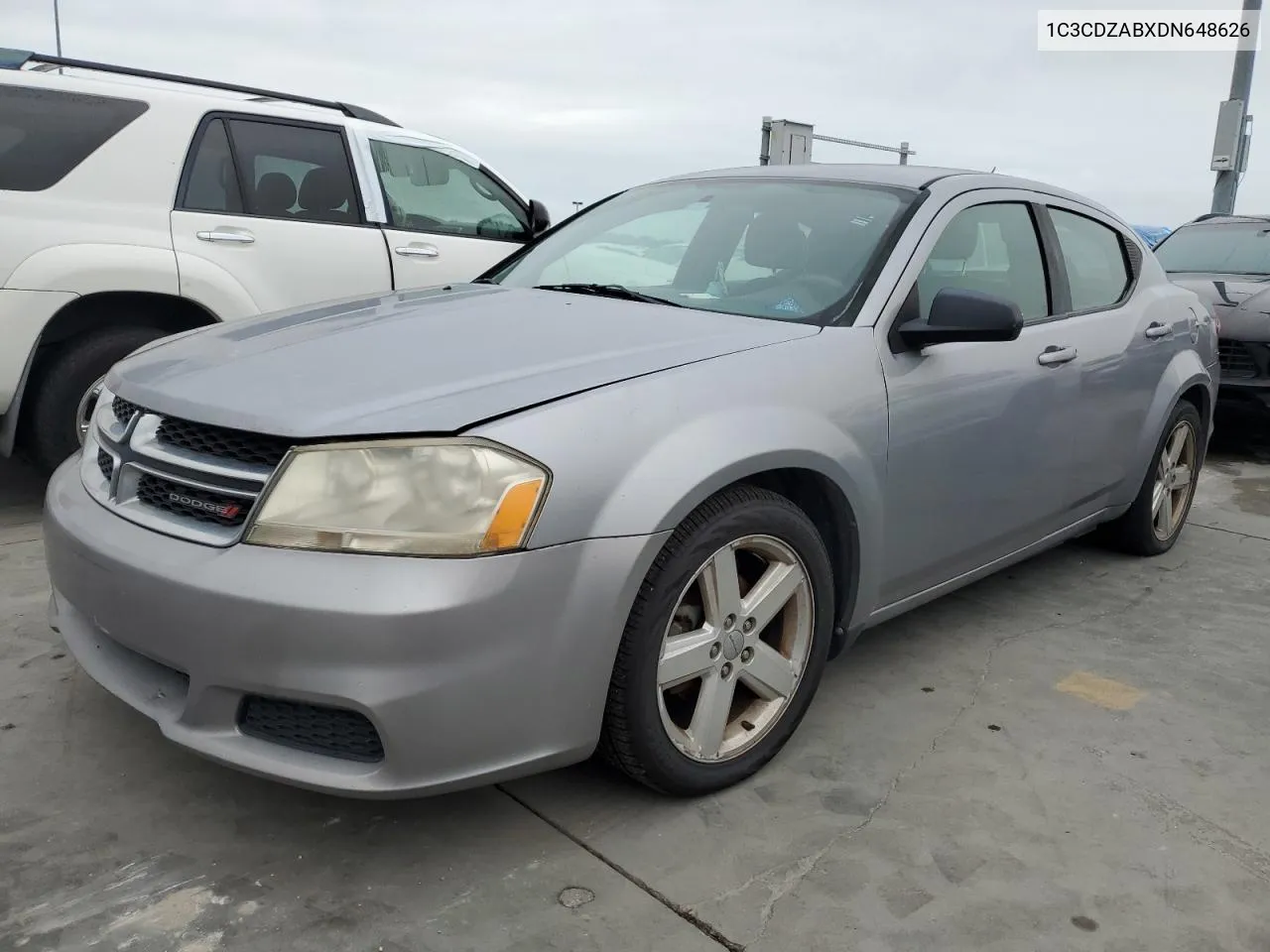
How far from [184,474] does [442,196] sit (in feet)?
12.5

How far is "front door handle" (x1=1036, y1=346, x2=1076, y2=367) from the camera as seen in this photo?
3439 mm

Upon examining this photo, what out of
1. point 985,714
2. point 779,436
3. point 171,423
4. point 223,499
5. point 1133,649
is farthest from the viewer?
point 1133,649

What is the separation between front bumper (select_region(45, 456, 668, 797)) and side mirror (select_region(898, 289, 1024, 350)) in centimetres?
112

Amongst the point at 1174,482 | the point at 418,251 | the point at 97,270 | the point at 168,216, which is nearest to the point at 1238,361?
the point at 1174,482

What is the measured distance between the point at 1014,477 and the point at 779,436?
1200mm

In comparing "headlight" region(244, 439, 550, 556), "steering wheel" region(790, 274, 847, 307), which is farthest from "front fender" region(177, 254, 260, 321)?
"headlight" region(244, 439, 550, 556)

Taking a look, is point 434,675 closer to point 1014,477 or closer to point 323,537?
point 323,537

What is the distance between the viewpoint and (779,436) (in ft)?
8.18

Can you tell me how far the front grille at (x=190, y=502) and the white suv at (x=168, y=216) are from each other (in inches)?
66.5

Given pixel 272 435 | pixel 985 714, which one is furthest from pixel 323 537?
pixel 985 714

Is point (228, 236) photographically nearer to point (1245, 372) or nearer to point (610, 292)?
point (610, 292)

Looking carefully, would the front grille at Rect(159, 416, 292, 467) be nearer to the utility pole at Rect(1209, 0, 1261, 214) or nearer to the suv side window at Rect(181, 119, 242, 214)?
the suv side window at Rect(181, 119, 242, 214)

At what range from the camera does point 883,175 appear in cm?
345

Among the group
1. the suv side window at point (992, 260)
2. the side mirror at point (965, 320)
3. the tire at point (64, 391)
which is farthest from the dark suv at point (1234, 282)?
the tire at point (64, 391)
